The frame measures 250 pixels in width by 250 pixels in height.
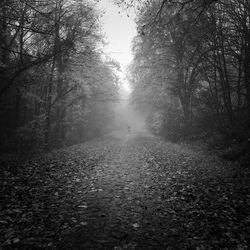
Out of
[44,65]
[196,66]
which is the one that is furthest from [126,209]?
[196,66]

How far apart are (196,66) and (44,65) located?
414 inches

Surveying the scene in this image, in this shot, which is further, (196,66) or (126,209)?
(196,66)

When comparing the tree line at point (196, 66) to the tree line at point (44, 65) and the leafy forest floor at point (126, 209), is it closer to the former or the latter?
the tree line at point (44, 65)

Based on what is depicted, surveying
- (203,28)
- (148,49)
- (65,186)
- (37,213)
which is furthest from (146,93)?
(37,213)

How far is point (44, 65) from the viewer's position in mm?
12453

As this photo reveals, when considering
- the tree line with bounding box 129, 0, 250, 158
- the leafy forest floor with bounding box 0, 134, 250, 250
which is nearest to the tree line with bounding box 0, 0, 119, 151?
the tree line with bounding box 129, 0, 250, 158

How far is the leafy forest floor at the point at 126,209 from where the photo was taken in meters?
3.74

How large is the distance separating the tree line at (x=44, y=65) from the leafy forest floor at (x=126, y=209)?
6379 millimetres

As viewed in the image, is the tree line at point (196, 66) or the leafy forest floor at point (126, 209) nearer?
the leafy forest floor at point (126, 209)

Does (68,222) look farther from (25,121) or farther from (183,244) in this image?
(25,121)

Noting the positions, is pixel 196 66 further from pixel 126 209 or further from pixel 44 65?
pixel 126 209

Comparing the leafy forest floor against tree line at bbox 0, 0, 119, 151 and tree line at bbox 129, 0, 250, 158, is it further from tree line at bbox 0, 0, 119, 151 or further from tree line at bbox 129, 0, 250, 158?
tree line at bbox 0, 0, 119, 151

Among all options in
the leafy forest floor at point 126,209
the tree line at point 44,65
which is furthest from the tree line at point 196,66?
the leafy forest floor at point 126,209

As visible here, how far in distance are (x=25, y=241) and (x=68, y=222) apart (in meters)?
0.93
